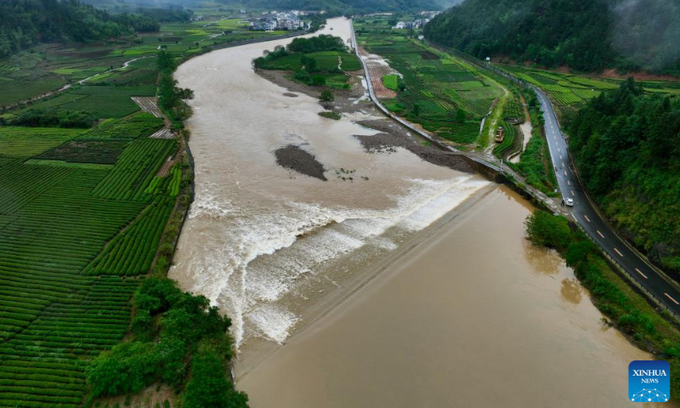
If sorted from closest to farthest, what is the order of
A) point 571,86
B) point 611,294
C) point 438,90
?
point 611,294
point 438,90
point 571,86

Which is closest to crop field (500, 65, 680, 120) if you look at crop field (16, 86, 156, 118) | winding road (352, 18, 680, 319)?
winding road (352, 18, 680, 319)

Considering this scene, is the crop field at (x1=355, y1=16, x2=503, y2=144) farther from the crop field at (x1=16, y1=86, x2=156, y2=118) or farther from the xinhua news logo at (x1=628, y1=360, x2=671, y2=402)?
the crop field at (x1=16, y1=86, x2=156, y2=118)

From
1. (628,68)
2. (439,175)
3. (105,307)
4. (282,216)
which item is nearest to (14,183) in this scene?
(105,307)

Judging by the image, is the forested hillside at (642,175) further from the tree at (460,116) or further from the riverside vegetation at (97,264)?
the riverside vegetation at (97,264)

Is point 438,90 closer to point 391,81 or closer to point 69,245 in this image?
point 391,81

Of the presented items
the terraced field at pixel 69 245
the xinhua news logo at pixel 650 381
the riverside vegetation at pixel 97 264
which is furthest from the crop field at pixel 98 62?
the xinhua news logo at pixel 650 381

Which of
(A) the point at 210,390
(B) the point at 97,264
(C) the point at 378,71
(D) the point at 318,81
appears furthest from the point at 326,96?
(A) the point at 210,390
